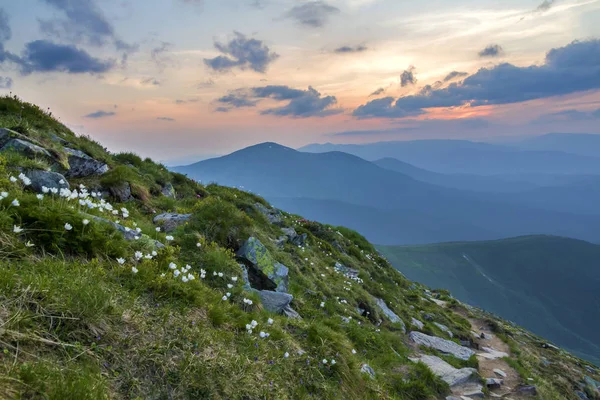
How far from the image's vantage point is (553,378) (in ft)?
62.1

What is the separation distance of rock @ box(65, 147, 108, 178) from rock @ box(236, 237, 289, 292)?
615 centimetres

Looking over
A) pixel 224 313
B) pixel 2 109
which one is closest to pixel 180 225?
pixel 224 313

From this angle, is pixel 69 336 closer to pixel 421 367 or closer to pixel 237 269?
pixel 237 269

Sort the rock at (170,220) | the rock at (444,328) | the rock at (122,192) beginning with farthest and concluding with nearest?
the rock at (444,328) < the rock at (122,192) < the rock at (170,220)

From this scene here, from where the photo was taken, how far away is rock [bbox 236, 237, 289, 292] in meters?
10.3

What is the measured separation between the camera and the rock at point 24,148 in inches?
355

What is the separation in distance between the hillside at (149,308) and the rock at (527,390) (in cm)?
5

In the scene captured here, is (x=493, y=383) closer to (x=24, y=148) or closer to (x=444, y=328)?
(x=444, y=328)

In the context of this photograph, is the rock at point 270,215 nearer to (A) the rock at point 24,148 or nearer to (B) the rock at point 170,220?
(B) the rock at point 170,220

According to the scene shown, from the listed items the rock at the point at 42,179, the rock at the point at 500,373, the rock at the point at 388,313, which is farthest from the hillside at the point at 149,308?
the rock at the point at 388,313

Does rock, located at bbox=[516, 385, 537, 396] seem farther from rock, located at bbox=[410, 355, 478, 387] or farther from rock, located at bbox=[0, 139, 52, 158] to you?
rock, located at bbox=[0, 139, 52, 158]

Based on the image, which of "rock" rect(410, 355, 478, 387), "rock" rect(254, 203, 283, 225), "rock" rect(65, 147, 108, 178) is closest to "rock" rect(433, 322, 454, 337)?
"rock" rect(410, 355, 478, 387)

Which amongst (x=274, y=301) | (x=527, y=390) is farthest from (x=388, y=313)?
(x=274, y=301)

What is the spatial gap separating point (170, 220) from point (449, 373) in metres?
11.4
